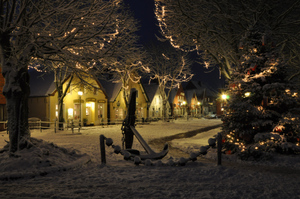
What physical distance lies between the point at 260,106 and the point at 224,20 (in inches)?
235

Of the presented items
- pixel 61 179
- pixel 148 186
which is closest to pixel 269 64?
pixel 148 186

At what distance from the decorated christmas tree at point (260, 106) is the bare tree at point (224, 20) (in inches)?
62.3

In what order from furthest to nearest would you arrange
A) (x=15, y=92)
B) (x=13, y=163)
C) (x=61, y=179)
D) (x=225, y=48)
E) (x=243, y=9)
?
(x=225, y=48) < (x=243, y=9) < (x=15, y=92) < (x=13, y=163) < (x=61, y=179)

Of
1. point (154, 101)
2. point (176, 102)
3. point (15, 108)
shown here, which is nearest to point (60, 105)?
point (15, 108)

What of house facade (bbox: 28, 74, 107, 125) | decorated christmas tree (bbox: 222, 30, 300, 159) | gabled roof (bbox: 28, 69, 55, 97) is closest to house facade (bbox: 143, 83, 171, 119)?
house facade (bbox: 28, 74, 107, 125)

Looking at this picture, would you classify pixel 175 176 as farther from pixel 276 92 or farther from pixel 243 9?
pixel 243 9

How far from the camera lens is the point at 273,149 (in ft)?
28.9

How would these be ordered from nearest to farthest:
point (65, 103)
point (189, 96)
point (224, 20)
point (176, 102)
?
1. point (224, 20)
2. point (65, 103)
3. point (176, 102)
4. point (189, 96)

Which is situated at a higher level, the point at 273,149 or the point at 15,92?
the point at 15,92

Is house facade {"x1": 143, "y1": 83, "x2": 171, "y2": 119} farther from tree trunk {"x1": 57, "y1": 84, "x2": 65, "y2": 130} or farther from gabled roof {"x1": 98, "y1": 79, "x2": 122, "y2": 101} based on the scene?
tree trunk {"x1": 57, "y1": 84, "x2": 65, "y2": 130}

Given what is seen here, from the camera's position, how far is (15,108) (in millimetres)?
7754

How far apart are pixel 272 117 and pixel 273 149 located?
51.6 inches

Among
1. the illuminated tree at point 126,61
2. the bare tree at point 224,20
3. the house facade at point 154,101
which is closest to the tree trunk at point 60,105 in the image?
the illuminated tree at point 126,61

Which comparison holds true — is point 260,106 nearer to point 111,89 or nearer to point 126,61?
Answer: point 126,61
